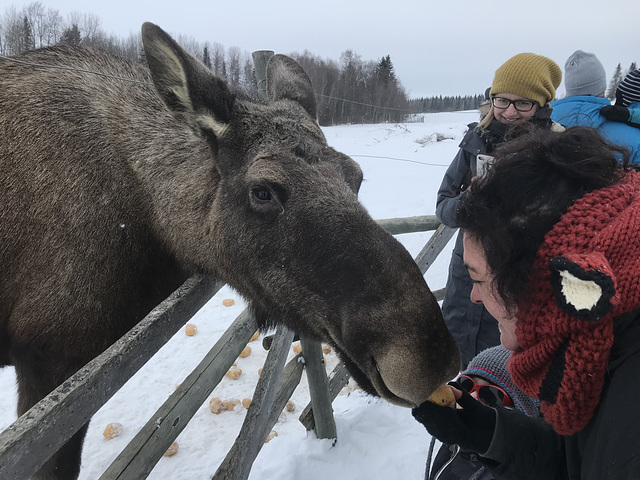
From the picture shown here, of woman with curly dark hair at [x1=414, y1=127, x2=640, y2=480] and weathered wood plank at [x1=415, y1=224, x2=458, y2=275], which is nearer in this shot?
woman with curly dark hair at [x1=414, y1=127, x2=640, y2=480]

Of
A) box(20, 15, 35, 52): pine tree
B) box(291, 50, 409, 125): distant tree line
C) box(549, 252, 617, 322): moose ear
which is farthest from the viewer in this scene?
box(291, 50, 409, 125): distant tree line

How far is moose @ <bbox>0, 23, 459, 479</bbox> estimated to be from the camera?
2.11m

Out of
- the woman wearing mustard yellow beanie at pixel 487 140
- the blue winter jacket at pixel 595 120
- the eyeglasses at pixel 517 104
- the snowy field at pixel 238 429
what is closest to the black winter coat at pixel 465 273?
the woman wearing mustard yellow beanie at pixel 487 140

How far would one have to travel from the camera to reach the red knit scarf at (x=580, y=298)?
108 cm

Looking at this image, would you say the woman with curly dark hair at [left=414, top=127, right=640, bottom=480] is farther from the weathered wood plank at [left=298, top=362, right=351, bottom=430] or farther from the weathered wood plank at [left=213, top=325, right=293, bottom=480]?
the weathered wood plank at [left=298, top=362, right=351, bottom=430]

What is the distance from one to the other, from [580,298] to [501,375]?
53.5 inches

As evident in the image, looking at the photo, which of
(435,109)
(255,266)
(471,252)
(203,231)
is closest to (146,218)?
(203,231)

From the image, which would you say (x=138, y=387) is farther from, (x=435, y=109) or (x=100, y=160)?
(x=435, y=109)

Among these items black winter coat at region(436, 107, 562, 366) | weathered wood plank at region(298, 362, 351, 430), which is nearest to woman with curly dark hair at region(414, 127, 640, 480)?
black winter coat at region(436, 107, 562, 366)

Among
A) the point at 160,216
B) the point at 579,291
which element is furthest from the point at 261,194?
the point at 579,291

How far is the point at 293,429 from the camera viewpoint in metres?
4.64

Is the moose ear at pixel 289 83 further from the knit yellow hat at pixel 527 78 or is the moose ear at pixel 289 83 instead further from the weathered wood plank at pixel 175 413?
the weathered wood plank at pixel 175 413

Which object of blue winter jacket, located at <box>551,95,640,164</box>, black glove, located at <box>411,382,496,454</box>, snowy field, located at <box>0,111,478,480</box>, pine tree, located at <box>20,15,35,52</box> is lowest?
snowy field, located at <box>0,111,478,480</box>

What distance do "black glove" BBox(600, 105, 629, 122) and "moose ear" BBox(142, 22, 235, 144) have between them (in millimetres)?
3262
